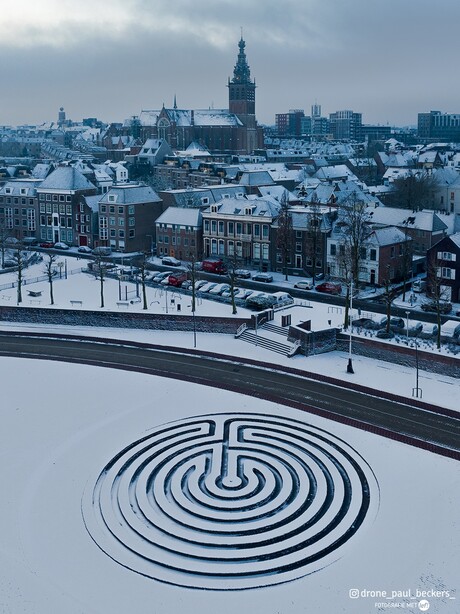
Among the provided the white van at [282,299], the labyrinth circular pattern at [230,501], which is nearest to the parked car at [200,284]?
the white van at [282,299]

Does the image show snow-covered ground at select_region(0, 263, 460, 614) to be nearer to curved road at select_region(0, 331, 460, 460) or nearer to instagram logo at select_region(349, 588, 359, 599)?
instagram logo at select_region(349, 588, 359, 599)

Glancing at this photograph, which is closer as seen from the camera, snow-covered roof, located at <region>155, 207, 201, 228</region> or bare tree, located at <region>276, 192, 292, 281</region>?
bare tree, located at <region>276, 192, 292, 281</region>

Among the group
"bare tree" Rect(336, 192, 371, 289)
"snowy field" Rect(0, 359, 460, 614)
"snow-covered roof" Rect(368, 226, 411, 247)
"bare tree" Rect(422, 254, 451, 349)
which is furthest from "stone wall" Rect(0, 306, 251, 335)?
"snow-covered roof" Rect(368, 226, 411, 247)

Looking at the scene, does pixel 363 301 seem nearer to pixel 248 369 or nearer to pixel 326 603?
pixel 248 369

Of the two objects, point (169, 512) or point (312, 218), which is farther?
point (312, 218)

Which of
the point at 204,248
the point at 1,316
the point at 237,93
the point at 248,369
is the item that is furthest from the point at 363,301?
the point at 237,93

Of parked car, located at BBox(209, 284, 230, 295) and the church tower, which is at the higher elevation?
the church tower

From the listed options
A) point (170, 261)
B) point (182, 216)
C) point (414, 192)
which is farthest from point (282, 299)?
point (414, 192)

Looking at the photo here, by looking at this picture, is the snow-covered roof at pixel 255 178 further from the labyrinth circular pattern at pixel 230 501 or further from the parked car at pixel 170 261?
the labyrinth circular pattern at pixel 230 501
